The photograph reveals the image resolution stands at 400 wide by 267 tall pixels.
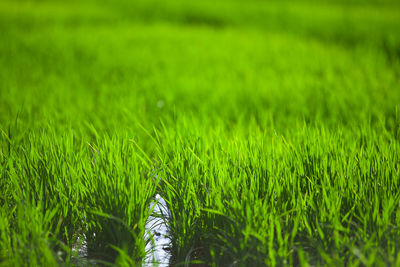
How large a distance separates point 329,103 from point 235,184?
1.88 m

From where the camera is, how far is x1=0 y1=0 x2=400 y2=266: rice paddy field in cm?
120

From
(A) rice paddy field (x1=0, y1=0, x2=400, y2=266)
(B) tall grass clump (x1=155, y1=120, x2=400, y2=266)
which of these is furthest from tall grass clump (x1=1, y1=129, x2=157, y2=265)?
(B) tall grass clump (x1=155, y1=120, x2=400, y2=266)

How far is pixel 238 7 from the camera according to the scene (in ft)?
25.1

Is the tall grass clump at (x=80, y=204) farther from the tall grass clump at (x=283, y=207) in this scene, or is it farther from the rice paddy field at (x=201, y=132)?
the tall grass clump at (x=283, y=207)

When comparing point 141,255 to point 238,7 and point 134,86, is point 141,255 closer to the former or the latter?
point 134,86

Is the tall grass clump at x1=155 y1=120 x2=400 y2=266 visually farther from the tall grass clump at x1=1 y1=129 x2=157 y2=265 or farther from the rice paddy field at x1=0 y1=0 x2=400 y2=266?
the tall grass clump at x1=1 y1=129 x2=157 y2=265

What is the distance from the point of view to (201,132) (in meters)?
1.73

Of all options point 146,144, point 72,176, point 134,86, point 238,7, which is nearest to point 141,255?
point 72,176

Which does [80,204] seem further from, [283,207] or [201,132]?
[283,207]

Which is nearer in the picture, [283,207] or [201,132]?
[283,207]

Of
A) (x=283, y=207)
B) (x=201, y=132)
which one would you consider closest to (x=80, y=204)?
(x=201, y=132)

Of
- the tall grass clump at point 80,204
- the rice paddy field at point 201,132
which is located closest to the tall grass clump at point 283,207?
the rice paddy field at point 201,132

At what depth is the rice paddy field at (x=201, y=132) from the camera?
120 centimetres

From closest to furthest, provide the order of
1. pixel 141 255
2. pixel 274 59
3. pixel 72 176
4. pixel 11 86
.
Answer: pixel 141 255
pixel 72 176
pixel 11 86
pixel 274 59
